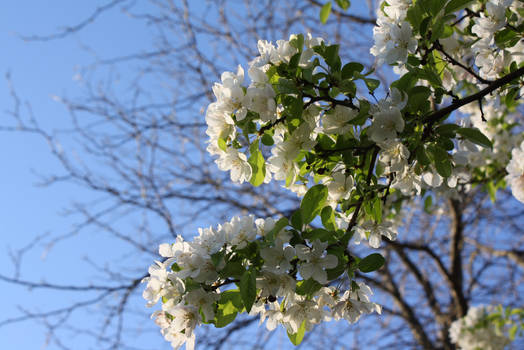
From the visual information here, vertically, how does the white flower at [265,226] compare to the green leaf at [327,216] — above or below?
below

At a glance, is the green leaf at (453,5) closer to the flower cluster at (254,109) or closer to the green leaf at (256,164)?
the flower cluster at (254,109)

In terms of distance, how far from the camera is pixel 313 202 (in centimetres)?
118

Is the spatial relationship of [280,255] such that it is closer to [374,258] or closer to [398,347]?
[374,258]

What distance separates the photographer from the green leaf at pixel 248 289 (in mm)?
947

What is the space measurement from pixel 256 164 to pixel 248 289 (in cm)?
36

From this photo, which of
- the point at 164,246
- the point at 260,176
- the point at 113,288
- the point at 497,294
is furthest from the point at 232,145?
the point at 497,294

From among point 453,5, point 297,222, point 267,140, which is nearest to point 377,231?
point 297,222

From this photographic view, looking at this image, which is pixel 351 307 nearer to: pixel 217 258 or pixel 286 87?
pixel 217 258

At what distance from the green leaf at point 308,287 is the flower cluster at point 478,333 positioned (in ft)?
9.58

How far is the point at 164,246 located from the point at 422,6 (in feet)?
3.10

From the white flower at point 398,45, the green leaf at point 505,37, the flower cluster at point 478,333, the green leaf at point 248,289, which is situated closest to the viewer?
the green leaf at point 248,289

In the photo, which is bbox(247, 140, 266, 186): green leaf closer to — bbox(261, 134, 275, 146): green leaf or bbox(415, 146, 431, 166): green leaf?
bbox(261, 134, 275, 146): green leaf

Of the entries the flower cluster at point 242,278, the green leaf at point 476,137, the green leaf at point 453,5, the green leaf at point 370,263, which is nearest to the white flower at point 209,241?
the flower cluster at point 242,278

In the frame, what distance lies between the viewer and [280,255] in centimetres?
102
